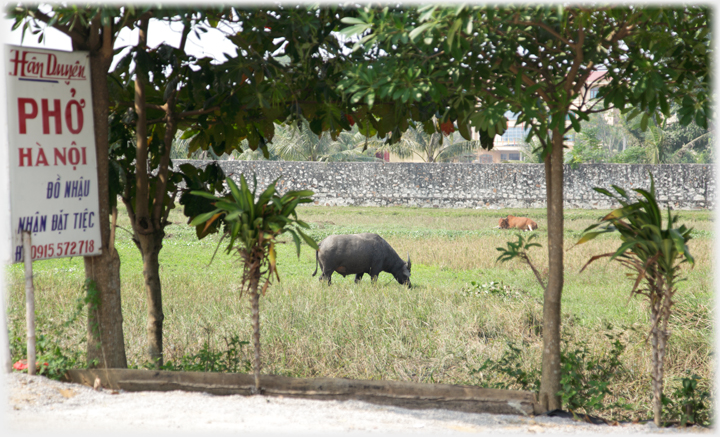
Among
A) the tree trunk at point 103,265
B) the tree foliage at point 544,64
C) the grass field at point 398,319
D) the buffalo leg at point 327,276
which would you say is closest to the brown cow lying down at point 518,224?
the grass field at point 398,319

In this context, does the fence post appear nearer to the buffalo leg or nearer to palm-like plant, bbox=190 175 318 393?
palm-like plant, bbox=190 175 318 393

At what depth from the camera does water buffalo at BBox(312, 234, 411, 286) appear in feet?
28.2

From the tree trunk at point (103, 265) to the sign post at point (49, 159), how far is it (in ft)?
0.28

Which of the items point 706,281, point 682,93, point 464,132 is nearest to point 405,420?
point 464,132

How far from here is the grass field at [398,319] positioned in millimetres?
4480

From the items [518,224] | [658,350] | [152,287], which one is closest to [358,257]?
[152,287]

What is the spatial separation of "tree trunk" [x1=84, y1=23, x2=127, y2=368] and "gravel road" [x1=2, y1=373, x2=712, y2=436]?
1.49 feet

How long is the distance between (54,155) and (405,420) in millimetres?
2624

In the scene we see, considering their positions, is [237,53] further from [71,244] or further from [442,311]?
[442,311]

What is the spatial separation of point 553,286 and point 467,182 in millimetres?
17735

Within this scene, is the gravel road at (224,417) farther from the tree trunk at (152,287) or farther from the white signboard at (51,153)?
the tree trunk at (152,287)

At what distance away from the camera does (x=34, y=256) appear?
3.08 m

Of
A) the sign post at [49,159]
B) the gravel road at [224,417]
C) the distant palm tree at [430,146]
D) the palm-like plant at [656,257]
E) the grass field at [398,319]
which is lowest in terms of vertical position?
the grass field at [398,319]

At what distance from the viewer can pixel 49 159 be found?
316cm
